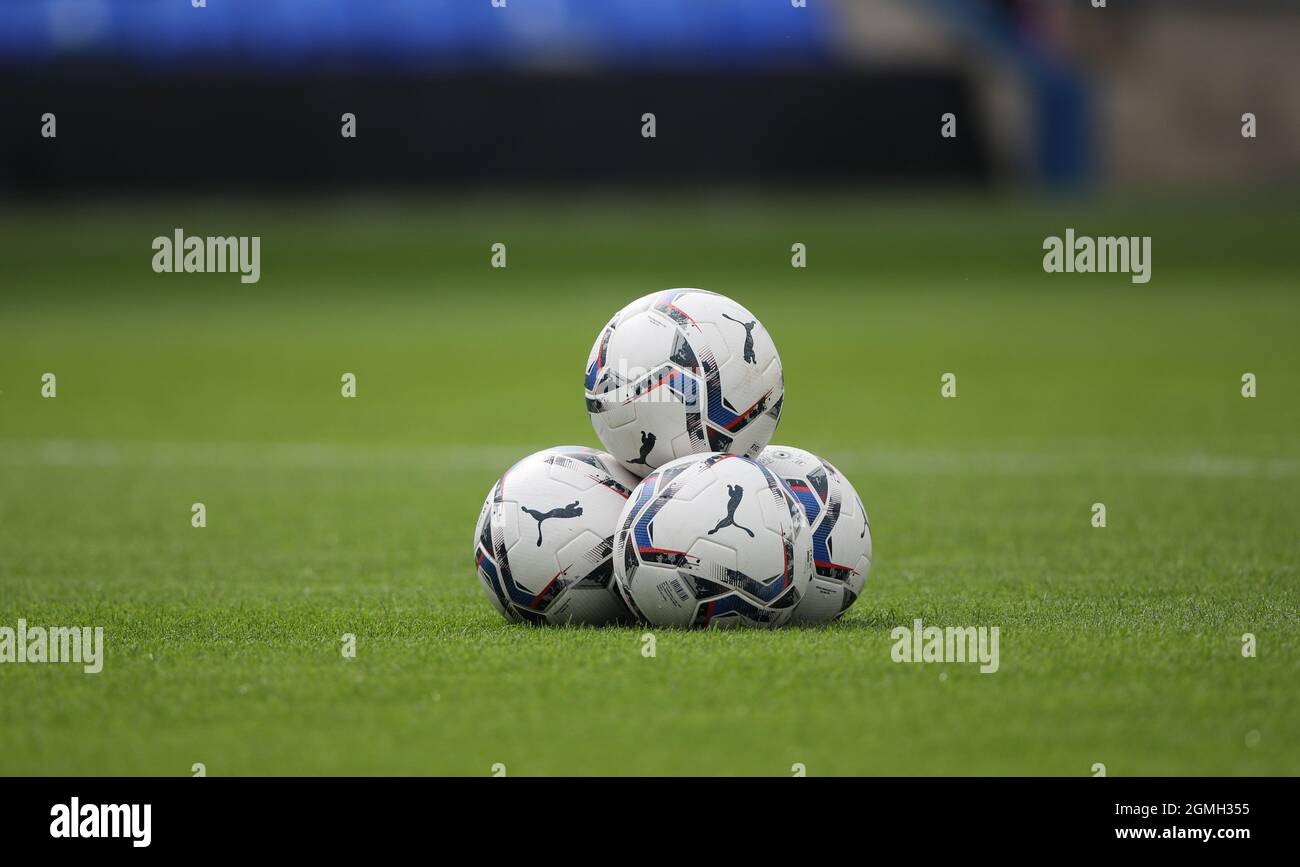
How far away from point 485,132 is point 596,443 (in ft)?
65.2

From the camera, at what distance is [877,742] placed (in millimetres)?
5172

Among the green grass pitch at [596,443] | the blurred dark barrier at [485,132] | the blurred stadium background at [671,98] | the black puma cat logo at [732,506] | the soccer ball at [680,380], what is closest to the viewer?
the green grass pitch at [596,443]

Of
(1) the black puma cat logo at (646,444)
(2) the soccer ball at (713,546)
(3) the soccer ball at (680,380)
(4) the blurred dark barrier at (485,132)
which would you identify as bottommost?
(2) the soccer ball at (713,546)

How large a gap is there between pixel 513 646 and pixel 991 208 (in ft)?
94.5

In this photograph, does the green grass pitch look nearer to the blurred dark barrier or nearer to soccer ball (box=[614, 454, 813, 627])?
soccer ball (box=[614, 454, 813, 627])

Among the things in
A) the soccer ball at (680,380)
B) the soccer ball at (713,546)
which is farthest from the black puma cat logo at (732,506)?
the soccer ball at (680,380)

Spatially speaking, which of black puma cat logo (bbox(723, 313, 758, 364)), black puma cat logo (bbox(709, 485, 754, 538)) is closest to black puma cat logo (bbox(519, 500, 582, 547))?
black puma cat logo (bbox(709, 485, 754, 538))

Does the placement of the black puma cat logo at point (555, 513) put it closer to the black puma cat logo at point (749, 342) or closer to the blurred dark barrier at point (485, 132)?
the black puma cat logo at point (749, 342)

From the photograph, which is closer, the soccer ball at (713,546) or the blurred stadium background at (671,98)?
the soccer ball at (713,546)

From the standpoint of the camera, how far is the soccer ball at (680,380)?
6.55m

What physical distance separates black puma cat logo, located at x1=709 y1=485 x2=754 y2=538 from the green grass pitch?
16.6 inches

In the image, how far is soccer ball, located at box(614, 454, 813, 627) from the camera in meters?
6.27

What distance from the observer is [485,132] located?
33.9 meters

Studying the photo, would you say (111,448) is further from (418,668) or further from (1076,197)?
(1076,197)
